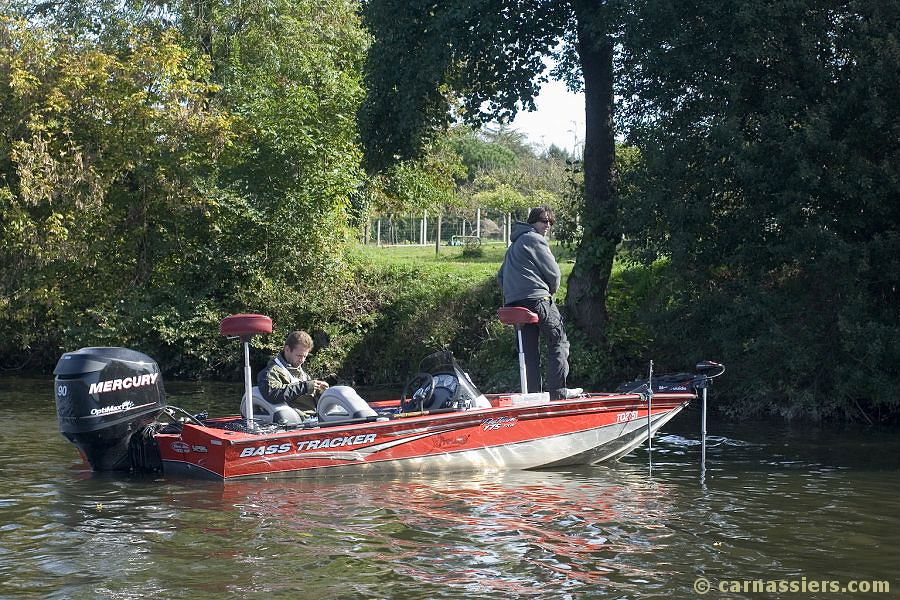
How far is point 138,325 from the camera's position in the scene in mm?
21859

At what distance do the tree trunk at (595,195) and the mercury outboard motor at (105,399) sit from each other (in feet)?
31.3

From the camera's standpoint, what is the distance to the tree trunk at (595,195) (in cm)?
1791

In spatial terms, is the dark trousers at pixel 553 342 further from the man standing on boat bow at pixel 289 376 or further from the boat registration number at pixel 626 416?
the man standing on boat bow at pixel 289 376

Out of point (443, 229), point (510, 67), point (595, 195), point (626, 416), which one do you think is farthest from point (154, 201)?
point (443, 229)

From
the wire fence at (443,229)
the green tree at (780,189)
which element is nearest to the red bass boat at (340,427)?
the green tree at (780,189)

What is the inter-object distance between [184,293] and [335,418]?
12.9m

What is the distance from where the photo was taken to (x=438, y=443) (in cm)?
1059

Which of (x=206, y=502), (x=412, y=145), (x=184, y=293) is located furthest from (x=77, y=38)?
(x=206, y=502)

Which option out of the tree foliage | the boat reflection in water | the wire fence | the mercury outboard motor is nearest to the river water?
the boat reflection in water

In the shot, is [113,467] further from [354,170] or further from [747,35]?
[354,170]

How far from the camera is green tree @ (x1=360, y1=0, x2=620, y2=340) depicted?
1783 cm
